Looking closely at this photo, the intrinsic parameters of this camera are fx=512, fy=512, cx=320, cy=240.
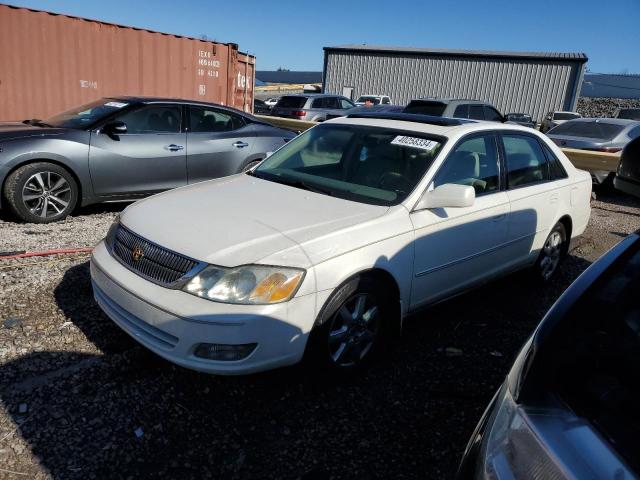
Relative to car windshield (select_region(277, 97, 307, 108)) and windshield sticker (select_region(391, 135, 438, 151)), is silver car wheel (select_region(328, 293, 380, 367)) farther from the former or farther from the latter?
car windshield (select_region(277, 97, 307, 108))

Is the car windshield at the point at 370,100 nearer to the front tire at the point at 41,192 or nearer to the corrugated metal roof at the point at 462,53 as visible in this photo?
the corrugated metal roof at the point at 462,53

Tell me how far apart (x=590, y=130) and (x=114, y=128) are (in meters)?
9.60

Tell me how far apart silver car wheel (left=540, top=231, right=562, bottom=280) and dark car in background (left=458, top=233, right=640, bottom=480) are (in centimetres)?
303

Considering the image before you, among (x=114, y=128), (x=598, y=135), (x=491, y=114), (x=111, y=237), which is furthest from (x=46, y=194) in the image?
(x=491, y=114)

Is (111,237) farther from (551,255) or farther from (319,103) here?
(319,103)

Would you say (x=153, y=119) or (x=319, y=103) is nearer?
(x=153, y=119)

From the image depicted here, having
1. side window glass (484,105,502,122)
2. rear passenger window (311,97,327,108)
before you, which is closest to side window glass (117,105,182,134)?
side window glass (484,105,502,122)

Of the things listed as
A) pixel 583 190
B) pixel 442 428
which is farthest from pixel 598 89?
pixel 442 428

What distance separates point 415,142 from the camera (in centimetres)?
370

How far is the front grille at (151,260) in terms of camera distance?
105 inches

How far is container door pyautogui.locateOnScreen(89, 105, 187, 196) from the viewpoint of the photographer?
19.2 feet

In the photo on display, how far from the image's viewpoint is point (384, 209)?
3.20 m

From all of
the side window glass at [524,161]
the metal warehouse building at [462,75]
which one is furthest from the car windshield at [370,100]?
the side window glass at [524,161]

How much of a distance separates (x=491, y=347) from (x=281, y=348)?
1794mm
